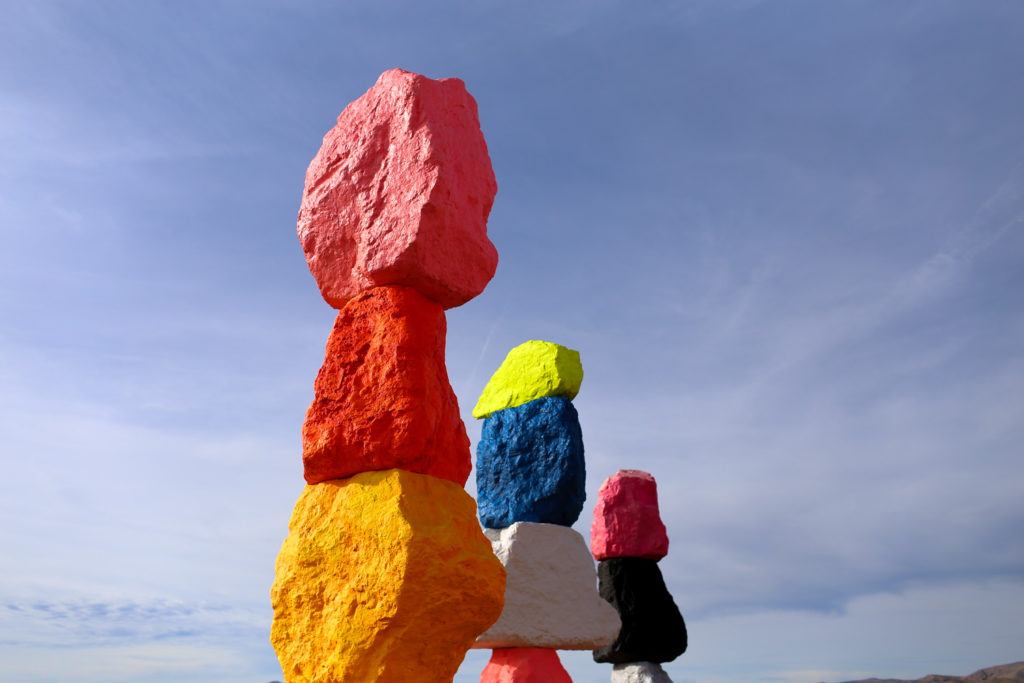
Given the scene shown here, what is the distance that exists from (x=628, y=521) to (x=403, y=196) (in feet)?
16.2

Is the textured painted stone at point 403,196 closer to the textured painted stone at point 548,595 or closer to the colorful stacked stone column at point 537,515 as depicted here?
the colorful stacked stone column at point 537,515

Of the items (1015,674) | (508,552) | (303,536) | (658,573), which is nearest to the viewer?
(303,536)

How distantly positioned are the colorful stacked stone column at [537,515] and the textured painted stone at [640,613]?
1426 mm

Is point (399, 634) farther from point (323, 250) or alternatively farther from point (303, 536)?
point (323, 250)

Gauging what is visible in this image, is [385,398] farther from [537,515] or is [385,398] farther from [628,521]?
[628,521]

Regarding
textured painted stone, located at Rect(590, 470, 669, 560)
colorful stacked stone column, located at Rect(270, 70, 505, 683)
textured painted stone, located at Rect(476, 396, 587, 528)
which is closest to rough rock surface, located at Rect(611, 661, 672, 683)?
textured painted stone, located at Rect(590, 470, 669, 560)

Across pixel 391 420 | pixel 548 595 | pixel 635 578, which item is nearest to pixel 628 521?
pixel 635 578

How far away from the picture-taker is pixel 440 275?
4398 millimetres

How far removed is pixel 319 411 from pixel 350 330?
0.46 m

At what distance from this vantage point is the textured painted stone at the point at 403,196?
4359 mm

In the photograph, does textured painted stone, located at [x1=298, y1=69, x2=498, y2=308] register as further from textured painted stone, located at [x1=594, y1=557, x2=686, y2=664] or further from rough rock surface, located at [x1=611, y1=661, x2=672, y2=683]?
rough rock surface, located at [x1=611, y1=661, x2=672, y2=683]

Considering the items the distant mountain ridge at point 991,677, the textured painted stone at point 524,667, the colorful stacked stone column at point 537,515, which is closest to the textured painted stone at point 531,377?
the colorful stacked stone column at point 537,515

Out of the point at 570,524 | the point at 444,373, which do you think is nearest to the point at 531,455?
the point at 570,524

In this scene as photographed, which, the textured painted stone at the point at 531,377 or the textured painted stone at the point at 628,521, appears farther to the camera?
the textured painted stone at the point at 628,521
